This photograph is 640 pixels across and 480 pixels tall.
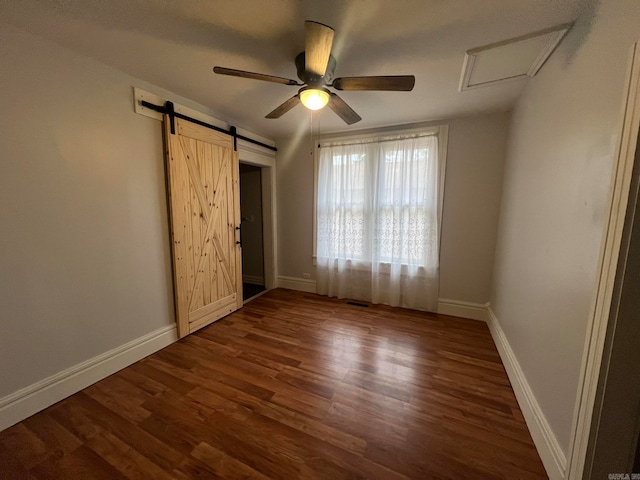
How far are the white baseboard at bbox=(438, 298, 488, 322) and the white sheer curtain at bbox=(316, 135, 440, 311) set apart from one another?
0.41ft

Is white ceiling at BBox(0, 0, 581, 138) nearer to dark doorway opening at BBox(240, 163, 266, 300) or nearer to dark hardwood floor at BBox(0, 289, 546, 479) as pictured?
dark doorway opening at BBox(240, 163, 266, 300)

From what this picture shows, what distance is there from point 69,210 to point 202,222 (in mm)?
1067

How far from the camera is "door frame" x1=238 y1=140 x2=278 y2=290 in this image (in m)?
3.71

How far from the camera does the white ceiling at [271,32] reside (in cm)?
130

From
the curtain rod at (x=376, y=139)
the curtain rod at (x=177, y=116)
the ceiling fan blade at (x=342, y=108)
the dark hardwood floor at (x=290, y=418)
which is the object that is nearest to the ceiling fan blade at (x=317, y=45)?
the ceiling fan blade at (x=342, y=108)

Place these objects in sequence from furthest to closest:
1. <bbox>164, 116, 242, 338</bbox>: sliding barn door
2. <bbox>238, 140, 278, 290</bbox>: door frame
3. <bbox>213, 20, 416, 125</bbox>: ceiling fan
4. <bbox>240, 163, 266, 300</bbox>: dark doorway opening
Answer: <bbox>240, 163, 266, 300</bbox>: dark doorway opening
<bbox>238, 140, 278, 290</bbox>: door frame
<bbox>164, 116, 242, 338</bbox>: sliding barn door
<bbox>213, 20, 416, 125</bbox>: ceiling fan

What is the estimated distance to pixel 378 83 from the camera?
155 centimetres

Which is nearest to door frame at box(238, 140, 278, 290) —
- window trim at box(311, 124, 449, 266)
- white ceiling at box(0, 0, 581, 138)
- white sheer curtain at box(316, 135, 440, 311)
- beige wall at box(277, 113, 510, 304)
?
window trim at box(311, 124, 449, 266)

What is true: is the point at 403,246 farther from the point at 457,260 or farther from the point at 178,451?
the point at 178,451

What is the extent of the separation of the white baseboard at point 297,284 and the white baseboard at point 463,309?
1921 millimetres

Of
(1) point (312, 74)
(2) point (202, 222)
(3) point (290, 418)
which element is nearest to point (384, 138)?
(1) point (312, 74)

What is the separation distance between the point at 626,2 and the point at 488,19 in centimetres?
57

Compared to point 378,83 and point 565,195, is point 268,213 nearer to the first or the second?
point 378,83

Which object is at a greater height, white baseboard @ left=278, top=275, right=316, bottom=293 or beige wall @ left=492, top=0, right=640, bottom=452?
beige wall @ left=492, top=0, right=640, bottom=452
